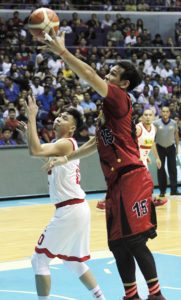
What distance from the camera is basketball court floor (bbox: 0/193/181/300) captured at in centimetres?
729

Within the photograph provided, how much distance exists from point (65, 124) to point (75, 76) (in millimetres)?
14723

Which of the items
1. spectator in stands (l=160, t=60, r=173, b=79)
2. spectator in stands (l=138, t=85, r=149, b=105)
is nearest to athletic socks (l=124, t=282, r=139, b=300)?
spectator in stands (l=138, t=85, r=149, b=105)

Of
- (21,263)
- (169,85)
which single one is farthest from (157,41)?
(21,263)

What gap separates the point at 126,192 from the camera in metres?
5.41

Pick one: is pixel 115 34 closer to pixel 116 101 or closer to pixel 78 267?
pixel 78 267

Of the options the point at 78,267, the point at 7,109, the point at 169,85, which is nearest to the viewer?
the point at 78,267

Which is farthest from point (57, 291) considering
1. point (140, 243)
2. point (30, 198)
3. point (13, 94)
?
point (13, 94)

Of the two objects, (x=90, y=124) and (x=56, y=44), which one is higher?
(x=56, y=44)

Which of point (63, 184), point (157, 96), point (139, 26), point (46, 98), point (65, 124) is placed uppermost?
point (65, 124)

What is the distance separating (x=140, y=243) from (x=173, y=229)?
6.16 meters

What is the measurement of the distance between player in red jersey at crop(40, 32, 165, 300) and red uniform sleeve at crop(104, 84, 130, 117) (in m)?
0.01

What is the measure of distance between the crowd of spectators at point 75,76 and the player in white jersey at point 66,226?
8663 mm

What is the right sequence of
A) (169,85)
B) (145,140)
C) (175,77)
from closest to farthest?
(145,140), (169,85), (175,77)

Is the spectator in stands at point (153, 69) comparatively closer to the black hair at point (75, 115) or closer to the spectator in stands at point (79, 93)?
the spectator in stands at point (79, 93)
